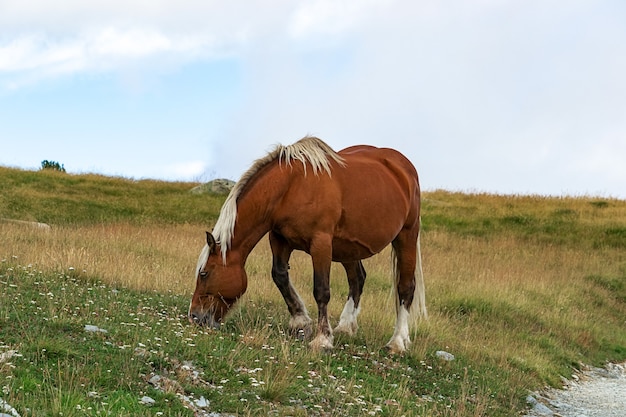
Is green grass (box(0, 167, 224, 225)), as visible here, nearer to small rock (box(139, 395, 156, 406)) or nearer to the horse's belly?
the horse's belly

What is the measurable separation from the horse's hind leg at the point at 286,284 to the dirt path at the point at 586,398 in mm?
2930

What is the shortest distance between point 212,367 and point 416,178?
4.86 m

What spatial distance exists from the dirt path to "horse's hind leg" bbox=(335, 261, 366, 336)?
2507 mm

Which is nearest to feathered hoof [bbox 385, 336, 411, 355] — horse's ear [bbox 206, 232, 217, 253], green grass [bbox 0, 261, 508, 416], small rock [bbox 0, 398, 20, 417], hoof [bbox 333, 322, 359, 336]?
green grass [bbox 0, 261, 508, 416]

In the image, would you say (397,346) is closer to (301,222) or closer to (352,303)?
(352,303)

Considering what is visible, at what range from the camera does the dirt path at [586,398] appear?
28.6ft

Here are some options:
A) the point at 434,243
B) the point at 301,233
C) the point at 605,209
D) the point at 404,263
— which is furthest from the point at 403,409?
the point at 605,209

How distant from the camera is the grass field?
5.63m

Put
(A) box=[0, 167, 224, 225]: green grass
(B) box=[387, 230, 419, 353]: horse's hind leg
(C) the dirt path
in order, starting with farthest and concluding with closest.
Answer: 1. (A) box=[0, 167, 224, 225]: green grass
2. (B) box=[387, 230, 419, 353]: horse's hind leg
3. (C) the dirt path

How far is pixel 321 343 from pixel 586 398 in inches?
175

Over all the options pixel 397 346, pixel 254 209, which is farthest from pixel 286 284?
pixel 397 346

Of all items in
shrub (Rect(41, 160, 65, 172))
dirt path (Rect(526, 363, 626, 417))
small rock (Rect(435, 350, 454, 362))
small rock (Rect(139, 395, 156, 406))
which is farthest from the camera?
shrub (Rect(41, 160, 65, 172))

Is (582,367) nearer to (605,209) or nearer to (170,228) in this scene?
(170,228)

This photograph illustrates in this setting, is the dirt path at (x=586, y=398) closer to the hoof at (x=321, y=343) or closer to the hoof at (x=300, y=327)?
the hoof at (x=321, y=343)
